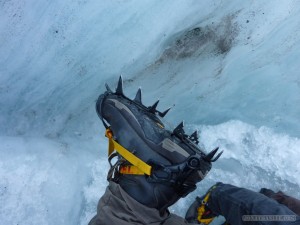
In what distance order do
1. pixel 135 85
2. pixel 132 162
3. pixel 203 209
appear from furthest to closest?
pixel 135 85
pixel 203 209
pixel 132 162

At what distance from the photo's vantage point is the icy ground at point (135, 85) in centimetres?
135

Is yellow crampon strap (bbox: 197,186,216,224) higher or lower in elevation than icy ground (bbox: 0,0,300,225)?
lower

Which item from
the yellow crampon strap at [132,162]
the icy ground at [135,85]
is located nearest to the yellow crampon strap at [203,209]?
the icy ground at [135,85]

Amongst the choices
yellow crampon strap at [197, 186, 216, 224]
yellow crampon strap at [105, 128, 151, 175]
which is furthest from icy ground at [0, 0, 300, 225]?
yellow crampon strap at [105, 128, 151, 175]

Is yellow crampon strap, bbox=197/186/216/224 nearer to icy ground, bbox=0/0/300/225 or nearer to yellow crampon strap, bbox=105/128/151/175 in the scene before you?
icy ground, bbox=0/0/300/225

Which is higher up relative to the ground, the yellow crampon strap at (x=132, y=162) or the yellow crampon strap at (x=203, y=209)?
the yellow crampon strap at (x=132, y=162)

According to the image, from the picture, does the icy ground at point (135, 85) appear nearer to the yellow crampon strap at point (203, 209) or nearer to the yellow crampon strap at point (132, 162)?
the yellow crampon strap at point (203, 209)

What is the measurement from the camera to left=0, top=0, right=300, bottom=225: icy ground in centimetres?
135

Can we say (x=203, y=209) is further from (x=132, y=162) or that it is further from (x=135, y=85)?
(x=135, y=85)

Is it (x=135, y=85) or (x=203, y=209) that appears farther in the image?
(x=135, y=85)

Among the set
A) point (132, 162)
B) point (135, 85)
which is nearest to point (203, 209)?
point (132, 162)

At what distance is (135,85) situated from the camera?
1.57 m

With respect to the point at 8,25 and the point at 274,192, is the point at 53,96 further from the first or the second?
the point at 274,192

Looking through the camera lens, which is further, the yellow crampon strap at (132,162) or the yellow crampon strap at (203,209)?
the yellow crampon strap at (203,209)
